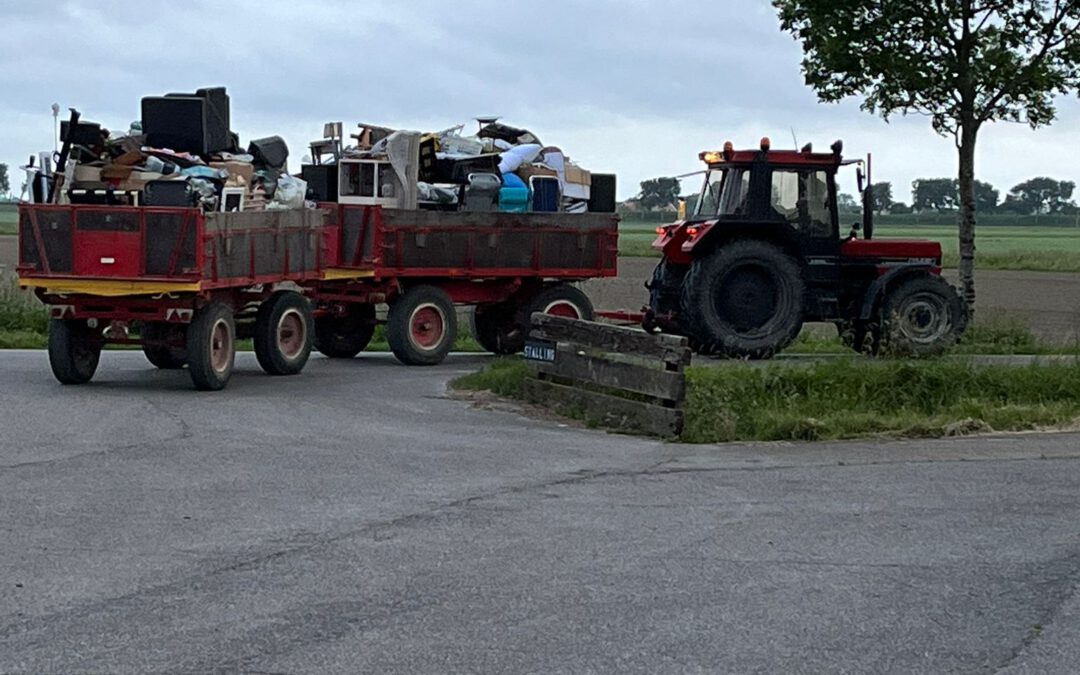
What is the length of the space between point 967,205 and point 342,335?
9.67 meters

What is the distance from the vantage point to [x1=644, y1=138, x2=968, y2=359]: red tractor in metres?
22.1

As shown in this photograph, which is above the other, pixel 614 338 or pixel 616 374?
pixel 614 338

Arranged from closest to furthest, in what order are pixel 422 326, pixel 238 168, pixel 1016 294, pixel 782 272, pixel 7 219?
pixel 238 168, pixel 782 272, pixel 422 326, pixel 1016 294, pixel 7 219

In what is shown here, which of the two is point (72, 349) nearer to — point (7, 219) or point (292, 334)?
point (292, 334)

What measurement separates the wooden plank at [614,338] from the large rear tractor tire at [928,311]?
741 cm

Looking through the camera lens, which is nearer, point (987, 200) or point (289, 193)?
point (289, 193)

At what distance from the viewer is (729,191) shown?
2242 centimetres

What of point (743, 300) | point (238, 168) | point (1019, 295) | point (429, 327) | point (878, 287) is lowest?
point (1019, 295)

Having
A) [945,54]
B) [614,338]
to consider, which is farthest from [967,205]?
[614,338]

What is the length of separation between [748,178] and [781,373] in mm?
6273

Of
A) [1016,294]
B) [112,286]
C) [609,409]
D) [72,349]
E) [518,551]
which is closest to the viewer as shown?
[518,551]

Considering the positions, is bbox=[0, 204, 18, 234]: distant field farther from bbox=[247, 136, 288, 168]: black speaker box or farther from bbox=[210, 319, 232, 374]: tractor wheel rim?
bbox=[210, 319, 232, 374]: tractor wheel rim

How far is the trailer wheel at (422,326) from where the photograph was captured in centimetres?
A: 2267

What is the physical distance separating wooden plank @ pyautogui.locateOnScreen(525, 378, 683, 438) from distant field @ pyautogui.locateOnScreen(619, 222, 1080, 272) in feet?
70.3
